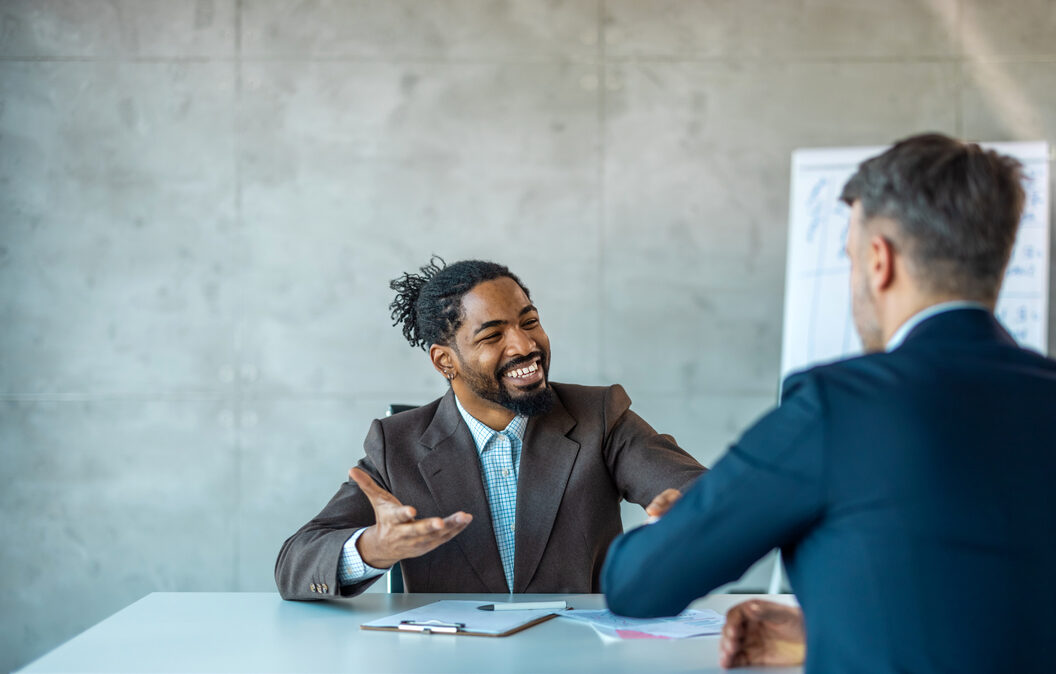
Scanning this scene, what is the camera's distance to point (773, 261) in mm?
3971

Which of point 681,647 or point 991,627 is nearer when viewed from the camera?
point 991,627

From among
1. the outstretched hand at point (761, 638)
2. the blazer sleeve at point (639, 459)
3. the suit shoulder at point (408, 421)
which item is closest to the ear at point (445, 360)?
the suit shoulder at point (408, 421)

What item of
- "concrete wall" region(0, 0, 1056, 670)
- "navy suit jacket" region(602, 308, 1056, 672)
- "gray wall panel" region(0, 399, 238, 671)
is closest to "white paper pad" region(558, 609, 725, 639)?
"navy suit jacket" region(602, 308, 1056, 672)

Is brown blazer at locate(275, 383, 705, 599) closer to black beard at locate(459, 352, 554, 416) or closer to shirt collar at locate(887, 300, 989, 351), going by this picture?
black beard at locate(459, 352, 554, 416)

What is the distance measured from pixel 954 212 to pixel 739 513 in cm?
43

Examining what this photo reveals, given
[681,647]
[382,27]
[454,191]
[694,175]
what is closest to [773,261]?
[694,175]

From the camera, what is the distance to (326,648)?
5.25 feet

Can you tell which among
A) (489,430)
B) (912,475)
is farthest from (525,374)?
(912,475)

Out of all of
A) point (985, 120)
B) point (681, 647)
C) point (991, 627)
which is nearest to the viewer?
point (991, 627)

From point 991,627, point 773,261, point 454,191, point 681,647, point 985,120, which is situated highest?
point 985,120

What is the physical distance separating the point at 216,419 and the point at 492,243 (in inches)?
52.9

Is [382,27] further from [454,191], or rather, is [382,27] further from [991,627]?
[991,627]

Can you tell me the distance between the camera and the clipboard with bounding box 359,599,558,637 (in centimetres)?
167

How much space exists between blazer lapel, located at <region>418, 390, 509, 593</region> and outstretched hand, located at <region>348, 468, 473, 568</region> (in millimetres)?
359
